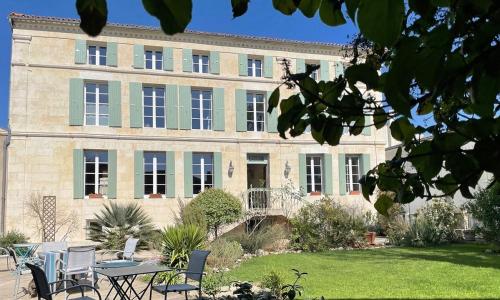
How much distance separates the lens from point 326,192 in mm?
21609

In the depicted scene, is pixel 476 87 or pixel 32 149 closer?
pixel 476 87

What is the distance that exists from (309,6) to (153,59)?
2003 centimetres

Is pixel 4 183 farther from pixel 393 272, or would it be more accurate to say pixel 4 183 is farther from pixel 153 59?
pixel 393 272

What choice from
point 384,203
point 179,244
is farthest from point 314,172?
point 384,203

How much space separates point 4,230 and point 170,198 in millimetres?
6053

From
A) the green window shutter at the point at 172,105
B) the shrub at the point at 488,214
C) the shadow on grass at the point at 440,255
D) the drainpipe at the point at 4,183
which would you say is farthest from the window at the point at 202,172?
the shrub at the point at 488,214

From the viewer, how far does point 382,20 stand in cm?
66

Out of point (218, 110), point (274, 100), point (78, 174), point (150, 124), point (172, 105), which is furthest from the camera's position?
point (218, 110)

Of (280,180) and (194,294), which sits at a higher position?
(280,180)

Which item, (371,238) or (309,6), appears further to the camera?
(371,238)

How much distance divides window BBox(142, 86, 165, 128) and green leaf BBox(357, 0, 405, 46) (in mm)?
19634

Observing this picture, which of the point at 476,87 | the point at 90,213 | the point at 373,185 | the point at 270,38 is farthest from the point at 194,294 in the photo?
the point at 270,38

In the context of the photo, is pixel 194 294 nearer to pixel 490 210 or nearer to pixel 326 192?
pixel 490 210

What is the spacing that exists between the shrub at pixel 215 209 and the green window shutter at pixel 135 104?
4.04 meters
